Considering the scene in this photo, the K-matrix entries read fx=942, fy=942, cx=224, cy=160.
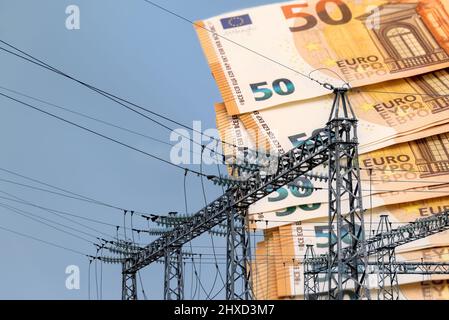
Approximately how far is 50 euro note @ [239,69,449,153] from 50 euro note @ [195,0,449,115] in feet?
3.44

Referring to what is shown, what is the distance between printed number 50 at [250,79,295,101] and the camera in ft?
233

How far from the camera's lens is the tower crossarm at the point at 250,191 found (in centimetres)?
3266

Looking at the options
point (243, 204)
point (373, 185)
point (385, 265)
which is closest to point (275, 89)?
point (373, 185)

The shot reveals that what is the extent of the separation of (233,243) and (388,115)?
33974mm

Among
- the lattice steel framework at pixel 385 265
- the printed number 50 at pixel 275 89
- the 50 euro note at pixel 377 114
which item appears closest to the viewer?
the lattice steel framework at pixel 385 265

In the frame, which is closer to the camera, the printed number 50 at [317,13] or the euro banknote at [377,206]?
the euro banknote at [377,206]

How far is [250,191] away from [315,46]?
3698cm

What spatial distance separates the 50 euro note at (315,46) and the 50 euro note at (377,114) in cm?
105

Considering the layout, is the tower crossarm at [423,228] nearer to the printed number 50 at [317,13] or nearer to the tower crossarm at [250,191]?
the tower crossarm at [250,191]

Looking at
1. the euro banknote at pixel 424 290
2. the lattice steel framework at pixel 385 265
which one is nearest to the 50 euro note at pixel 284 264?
the euro banknote at pixel 424 290

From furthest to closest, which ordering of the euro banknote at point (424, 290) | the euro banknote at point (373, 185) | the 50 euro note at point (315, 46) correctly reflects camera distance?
1. the 50 euro note at point (315, 46)
2. the euro banknote at point (373, 185)
3. the euro banknote at point (424, 290)

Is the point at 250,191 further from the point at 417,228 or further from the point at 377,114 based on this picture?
the point at 377,114

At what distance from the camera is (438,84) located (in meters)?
71.1
